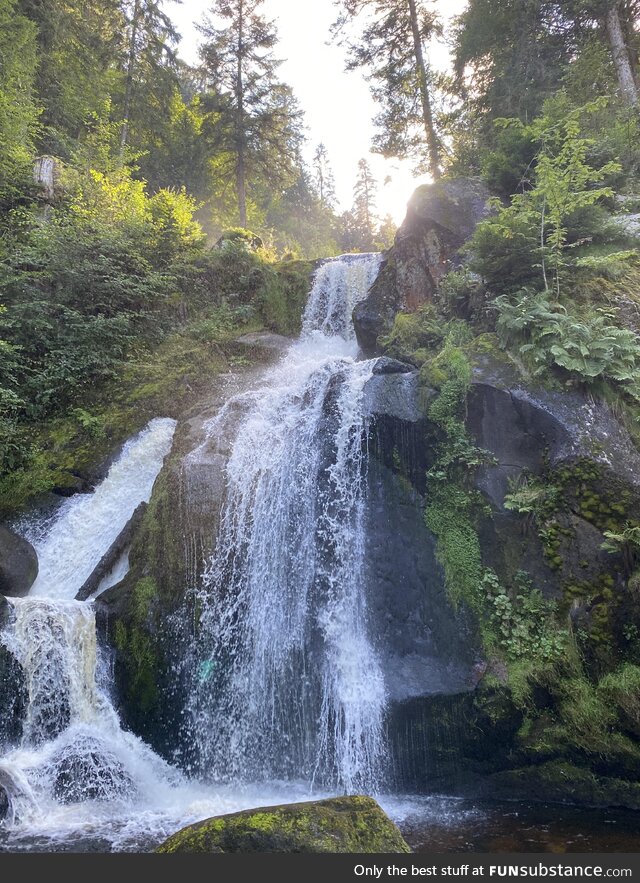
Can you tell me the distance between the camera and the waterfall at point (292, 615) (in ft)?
22.2

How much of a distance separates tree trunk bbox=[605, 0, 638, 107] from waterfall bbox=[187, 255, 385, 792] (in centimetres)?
1187

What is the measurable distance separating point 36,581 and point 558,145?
1347 centimetres

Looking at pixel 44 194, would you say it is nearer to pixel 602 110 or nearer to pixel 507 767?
pixel 602 110

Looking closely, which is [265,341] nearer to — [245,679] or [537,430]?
[537,430]

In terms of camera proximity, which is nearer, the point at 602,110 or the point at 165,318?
the point at 602,110

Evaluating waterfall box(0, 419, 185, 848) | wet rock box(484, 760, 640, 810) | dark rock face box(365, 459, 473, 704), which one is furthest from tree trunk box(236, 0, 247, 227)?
wet rock box(484, 760, 640, 810)

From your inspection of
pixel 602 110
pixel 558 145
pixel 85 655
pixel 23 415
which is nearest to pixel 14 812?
pixel 85 655

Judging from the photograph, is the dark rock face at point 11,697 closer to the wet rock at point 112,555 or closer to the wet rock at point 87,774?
the wet rock at point 87,774

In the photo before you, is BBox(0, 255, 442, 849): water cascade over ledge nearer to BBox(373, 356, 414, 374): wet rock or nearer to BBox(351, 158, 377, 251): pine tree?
BBox(373, 356, 414, 374): wet rock

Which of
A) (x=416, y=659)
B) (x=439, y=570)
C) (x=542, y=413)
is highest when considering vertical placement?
(x=542, y=413)

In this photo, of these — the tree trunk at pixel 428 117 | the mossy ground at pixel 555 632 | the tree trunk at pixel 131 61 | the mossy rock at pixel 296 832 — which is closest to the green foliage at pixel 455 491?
the mossy ground at pixel 555 632

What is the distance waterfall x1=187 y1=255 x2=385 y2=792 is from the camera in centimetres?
676

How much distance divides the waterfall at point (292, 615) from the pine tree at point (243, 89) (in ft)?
62.3

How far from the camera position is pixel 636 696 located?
596cm
